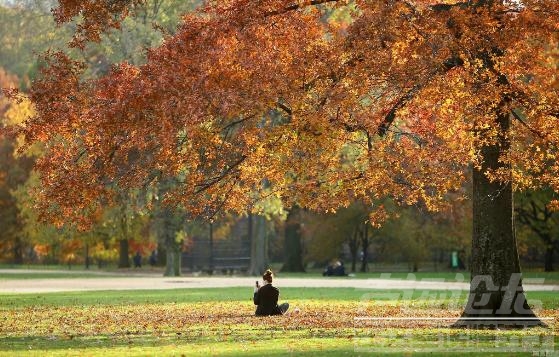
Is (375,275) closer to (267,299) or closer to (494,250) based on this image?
(267,299)

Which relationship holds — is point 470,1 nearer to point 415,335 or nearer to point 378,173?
point 378,173

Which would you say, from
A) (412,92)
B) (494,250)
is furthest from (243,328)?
(412,92)

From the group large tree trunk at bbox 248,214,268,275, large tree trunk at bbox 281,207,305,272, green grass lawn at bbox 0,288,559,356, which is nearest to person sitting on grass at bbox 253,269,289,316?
green grass lawn at bbox 0,288,559,356

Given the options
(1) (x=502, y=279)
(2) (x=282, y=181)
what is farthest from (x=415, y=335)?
(2) (x=282, y=181)

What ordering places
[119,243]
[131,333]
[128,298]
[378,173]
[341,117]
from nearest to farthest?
[131,333]
[341,117]
[378,173]
[128,298]
[119,243]

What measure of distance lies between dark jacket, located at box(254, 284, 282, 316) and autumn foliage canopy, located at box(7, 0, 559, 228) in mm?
2494

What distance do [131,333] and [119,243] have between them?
171 feet

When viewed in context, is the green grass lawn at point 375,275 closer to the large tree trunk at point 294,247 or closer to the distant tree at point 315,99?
the large tree trunk at point 294,247

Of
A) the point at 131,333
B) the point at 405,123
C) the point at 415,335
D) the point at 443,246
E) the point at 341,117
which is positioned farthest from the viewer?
the point at 443,246

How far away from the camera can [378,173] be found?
22594 mm

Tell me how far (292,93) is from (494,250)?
16.5 ft

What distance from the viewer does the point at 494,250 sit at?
21.0 meters

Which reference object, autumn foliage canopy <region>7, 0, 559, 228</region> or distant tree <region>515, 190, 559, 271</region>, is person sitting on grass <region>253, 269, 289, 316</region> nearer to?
autumn foliage canopy <region>7, 0, 559, 228</region>

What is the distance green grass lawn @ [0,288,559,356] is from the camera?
619 inches
